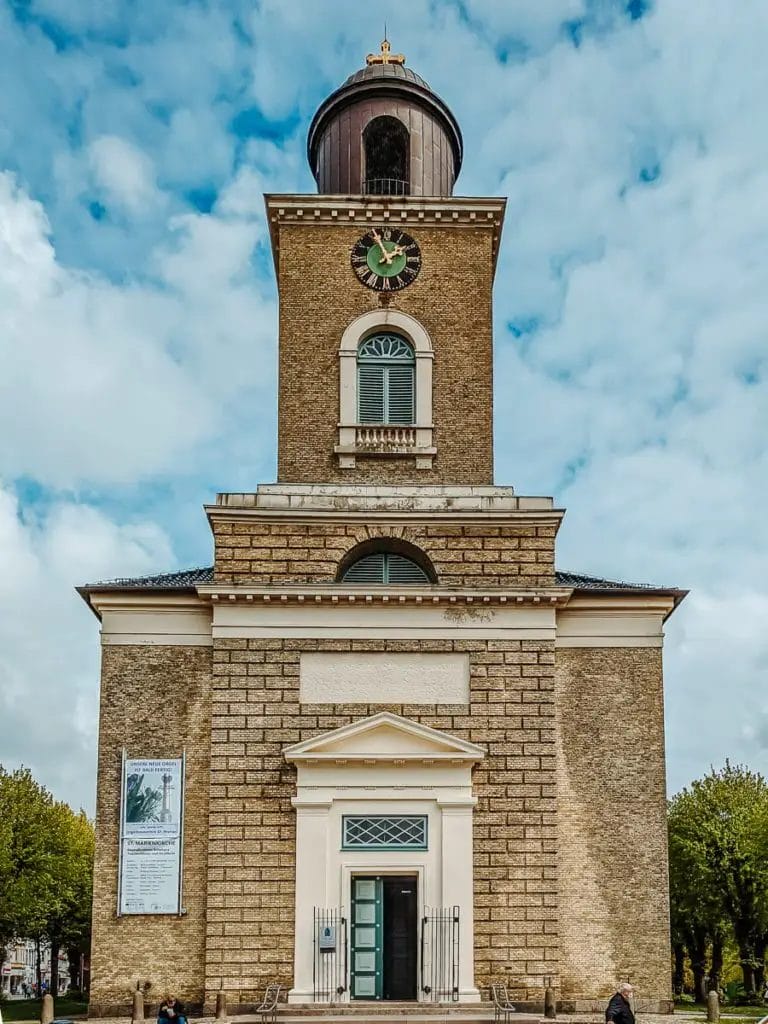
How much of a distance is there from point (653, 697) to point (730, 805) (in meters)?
20.1

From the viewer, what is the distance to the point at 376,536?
26812 mm

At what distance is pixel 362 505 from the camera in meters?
27.2

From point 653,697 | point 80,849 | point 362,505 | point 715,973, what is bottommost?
point 715,973

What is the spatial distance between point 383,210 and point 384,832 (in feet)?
46.6

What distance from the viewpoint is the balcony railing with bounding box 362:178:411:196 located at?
1187 inches

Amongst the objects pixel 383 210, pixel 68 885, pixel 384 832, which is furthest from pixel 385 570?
pixel 68 885

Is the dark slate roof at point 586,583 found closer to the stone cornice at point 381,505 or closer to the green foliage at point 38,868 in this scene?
the stone cornice at point 381,505

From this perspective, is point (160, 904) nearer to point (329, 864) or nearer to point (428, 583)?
point (329, 864)

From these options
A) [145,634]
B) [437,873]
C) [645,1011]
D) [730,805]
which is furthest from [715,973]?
[145,634]

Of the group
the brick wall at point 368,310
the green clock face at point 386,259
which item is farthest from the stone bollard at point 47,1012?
the green clock face at point 386,259

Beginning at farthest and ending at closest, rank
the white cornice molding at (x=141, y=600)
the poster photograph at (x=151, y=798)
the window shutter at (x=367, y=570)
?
the window shutter at (x=367, y=570) → the white cornice molding at (x=141, y=600) → the poster photograph at (x=151, y=798)

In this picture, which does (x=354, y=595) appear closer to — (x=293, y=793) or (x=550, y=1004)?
(x=293, y=793)

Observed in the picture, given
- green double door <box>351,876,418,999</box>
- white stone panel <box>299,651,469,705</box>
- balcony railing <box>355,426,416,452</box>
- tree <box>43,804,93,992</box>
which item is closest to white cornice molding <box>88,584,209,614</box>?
white stone panel <box>299,651,469,705</box>

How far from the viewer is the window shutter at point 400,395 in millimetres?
28641
